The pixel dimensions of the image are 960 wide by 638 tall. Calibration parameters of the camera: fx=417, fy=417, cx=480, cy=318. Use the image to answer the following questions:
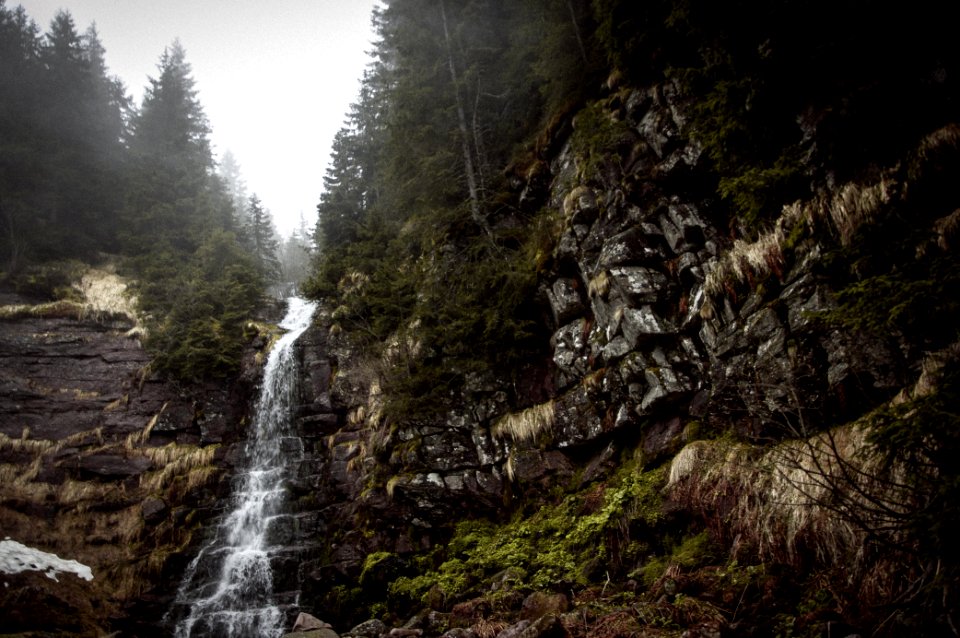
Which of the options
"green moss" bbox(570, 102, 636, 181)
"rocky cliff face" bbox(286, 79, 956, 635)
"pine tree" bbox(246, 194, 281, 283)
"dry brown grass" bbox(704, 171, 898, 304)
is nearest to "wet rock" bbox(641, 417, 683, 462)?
"rocky cliff face" bbox(286, 79, 956, 635)

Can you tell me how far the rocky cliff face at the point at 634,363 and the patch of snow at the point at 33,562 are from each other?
5.66m

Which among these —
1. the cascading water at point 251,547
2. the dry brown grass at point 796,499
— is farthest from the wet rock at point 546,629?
the cascading water at point 251,547

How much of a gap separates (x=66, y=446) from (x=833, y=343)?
20.3 metres

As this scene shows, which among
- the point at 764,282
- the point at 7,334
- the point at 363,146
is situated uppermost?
the point at 363,146

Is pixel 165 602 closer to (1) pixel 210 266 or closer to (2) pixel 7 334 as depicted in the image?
(2) pixel 7 334

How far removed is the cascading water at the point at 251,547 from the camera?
952 centimetres

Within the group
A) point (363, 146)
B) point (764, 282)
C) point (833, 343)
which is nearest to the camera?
point (833, 343)

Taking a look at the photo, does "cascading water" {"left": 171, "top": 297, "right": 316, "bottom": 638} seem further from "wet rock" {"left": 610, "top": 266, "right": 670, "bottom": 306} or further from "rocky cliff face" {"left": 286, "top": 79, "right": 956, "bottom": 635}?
"wet rock" {"left": 610, "top": 266, "right": 670, "bottom": 306}

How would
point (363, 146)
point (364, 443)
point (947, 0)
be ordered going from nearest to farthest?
point (947, 0), point (364, 443), point (363, 146)

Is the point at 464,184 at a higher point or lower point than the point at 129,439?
higher

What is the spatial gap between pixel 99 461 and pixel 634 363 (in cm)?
1662

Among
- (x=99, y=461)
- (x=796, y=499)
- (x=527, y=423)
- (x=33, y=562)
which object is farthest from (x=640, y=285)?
(x=99, y=461)

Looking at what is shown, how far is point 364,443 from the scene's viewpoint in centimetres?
1345

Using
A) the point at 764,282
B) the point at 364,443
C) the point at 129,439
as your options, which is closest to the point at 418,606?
the point at 364,443
